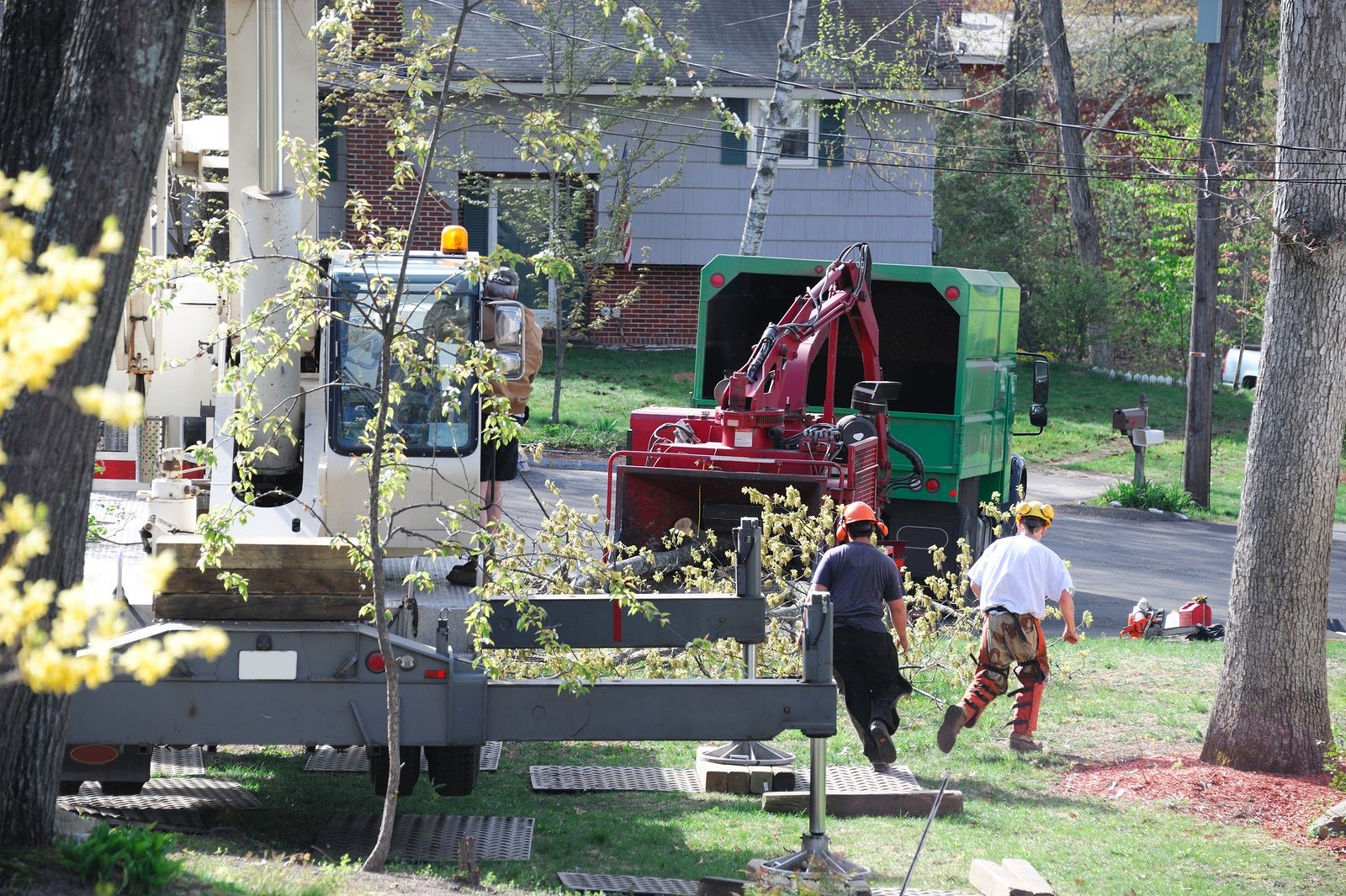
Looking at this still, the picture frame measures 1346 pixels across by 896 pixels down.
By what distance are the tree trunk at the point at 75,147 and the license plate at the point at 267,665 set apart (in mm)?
1624

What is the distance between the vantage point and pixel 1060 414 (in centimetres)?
2862

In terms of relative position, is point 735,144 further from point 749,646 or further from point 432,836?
point 432,836

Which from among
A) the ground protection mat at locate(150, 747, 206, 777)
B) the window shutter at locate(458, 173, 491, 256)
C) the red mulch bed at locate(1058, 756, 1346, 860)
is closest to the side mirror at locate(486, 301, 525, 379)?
the ground protection mat at locate(150, 747, 206, 777)

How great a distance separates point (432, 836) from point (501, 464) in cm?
232

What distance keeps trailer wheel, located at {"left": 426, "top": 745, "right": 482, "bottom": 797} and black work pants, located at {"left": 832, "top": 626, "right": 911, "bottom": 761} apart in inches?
98.2

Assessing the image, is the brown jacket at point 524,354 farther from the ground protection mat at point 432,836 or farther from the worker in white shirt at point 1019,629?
the worker in white shirt at point 1019,629

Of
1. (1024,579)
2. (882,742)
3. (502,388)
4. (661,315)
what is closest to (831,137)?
(661,315)

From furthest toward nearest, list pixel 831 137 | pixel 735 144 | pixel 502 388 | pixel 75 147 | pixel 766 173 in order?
pixel 735 144, pixel 831 137, pixel 766 173, pixel 502 388, pixel 75 147

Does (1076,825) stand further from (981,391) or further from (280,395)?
(981,391)

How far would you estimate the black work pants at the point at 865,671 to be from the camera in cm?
888

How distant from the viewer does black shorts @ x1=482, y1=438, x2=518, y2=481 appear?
334 inches

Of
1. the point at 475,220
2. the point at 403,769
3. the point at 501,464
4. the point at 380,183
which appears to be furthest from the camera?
the point at 475,220

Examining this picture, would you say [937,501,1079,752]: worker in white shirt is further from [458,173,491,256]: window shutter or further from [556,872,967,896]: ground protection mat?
[458,173,491,256]: window shutter

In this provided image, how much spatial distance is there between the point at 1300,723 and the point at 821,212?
2115 centimetres
